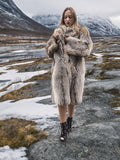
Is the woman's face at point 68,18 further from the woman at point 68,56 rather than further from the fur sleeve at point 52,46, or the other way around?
the fur sleeve at point 52,46

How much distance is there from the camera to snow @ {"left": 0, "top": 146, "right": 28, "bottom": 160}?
12.0ft

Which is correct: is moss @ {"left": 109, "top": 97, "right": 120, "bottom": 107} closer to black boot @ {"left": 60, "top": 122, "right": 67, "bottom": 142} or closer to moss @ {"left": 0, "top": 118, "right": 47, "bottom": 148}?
moss @ {"left": 0, "top": 118, "right": 47, "bottom": 148}

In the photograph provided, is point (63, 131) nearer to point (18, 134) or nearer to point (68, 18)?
point (18, 134)

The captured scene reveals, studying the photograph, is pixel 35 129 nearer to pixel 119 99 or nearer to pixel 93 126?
pixel 93 126

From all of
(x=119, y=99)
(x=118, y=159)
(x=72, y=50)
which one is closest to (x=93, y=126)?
(x=118, y=159)

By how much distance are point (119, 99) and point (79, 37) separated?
5.24 meters

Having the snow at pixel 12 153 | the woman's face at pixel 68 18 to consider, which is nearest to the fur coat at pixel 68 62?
the woman's face at pixel 68 18

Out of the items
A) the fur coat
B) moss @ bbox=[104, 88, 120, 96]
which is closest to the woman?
the fur coat

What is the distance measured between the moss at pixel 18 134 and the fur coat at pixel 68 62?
1.36 metres

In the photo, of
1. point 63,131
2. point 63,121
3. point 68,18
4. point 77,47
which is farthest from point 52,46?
point 63,131

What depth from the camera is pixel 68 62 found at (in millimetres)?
3678

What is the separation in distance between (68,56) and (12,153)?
2.62 meters

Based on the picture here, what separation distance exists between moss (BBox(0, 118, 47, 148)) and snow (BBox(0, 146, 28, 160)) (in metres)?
0.15

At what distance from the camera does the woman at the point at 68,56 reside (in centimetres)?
358
